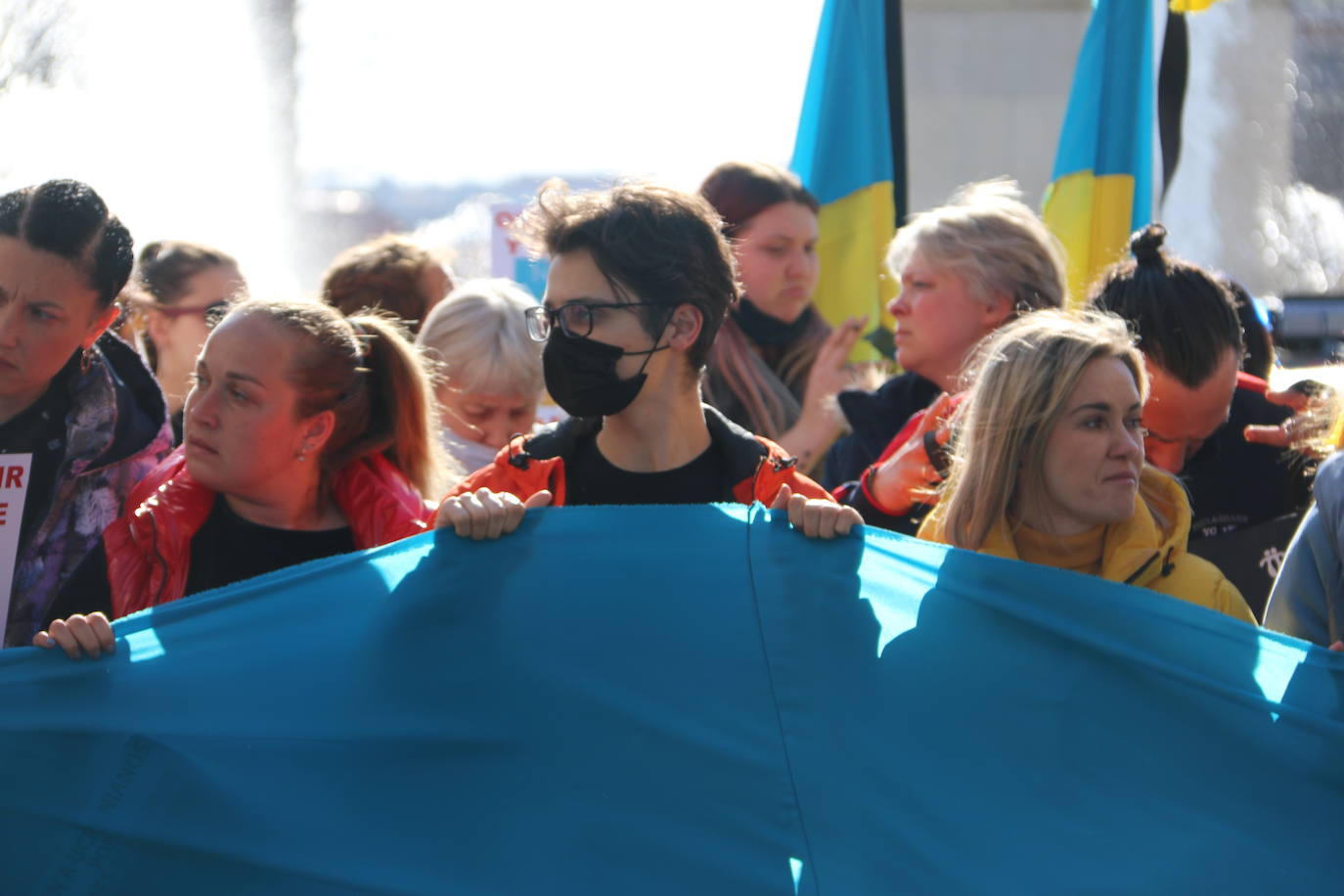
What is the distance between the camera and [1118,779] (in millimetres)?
2176

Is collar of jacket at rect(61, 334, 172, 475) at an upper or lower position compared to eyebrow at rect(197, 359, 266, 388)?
lower

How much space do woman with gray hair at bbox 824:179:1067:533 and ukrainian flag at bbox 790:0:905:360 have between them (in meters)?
1.38

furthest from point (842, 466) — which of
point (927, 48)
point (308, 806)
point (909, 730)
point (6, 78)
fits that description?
point (927, 48)

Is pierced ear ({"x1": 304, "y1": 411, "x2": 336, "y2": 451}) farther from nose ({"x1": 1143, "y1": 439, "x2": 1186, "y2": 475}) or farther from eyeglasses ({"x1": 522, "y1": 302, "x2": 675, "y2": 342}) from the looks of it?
nose ({"x1": 1143, "y1": 439, "x2": 1186, "y2": 475})

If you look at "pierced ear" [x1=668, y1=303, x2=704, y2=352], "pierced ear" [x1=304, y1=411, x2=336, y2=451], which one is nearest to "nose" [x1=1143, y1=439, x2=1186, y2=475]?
"pierced ear" [x1=668, y1=303, x2=704, y2=352]

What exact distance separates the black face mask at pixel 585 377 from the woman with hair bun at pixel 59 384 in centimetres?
85

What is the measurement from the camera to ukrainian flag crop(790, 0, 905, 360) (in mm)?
5105

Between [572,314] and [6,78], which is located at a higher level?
[6,78]

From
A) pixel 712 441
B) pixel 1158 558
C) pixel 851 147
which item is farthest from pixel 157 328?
pixel 1158 558

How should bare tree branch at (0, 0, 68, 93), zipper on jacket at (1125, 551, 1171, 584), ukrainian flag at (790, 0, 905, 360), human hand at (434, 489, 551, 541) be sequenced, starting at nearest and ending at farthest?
human hand at (434, 489, 551, 541) < zipper on jacket at (1125, 551, 1171, 584) < bare tree branch at (0, 0, 68, 93) < ukrainian flag at (790, 0, 905, 360)

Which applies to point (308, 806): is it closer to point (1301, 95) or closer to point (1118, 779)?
point (1118, 779)

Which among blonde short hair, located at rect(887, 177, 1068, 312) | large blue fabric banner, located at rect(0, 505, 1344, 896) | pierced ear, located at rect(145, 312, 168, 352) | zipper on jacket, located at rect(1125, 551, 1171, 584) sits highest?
blonde short hair, located at rect(887, 177, 1068, 312)

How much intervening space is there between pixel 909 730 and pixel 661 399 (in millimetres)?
829

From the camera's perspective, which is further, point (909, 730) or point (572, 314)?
point (572, 314)
